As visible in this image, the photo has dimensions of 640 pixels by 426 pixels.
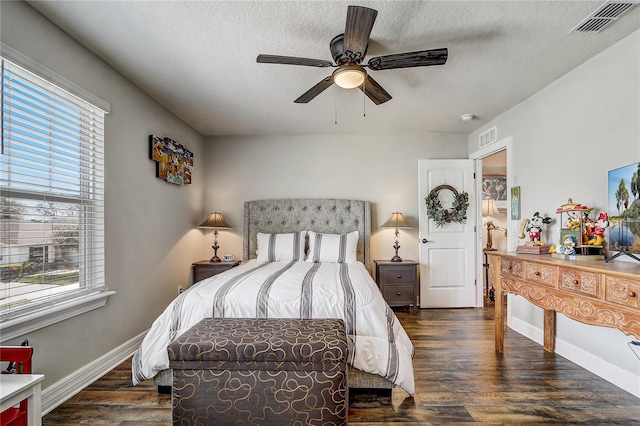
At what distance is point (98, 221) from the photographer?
93.5 inches

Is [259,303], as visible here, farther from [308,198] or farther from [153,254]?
[308,198]

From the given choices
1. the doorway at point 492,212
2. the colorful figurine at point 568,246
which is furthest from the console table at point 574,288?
the doorway at point 492,212

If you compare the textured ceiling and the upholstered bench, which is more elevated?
the textured ceiling

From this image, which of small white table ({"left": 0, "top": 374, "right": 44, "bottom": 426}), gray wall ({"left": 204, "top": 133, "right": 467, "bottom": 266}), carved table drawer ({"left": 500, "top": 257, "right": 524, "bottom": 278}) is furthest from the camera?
gray wall ({"left": 204, "top": 133, "right": 467, "bottom": 266})

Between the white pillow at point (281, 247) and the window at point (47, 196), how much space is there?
176cm

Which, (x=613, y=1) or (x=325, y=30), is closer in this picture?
(x=613, y=1)

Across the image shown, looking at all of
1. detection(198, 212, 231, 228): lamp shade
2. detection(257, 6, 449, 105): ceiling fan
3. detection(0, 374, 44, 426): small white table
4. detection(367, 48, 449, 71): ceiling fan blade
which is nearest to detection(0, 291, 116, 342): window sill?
detection(0, 374, 44, 426): small white table

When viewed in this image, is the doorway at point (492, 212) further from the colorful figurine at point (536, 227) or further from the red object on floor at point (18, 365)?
the red object on floor at point (18, 365)

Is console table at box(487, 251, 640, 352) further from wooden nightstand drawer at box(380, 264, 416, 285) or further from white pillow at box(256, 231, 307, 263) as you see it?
white pillow at box(256, 231, 307, 263)

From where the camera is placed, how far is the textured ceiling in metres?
1.84

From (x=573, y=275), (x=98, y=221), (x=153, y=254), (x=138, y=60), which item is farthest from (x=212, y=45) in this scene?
(x=573, y=275)

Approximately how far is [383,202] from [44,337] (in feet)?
12.1

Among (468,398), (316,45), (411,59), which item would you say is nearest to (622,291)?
(468,398)

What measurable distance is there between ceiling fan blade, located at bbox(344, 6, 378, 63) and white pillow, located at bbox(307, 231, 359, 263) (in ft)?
7.48
